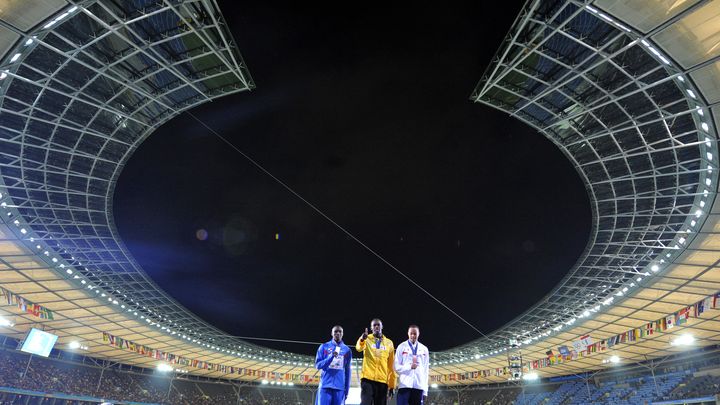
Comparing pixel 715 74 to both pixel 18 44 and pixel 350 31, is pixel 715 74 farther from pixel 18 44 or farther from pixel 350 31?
pixel 18 44

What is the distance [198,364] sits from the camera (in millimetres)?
54875

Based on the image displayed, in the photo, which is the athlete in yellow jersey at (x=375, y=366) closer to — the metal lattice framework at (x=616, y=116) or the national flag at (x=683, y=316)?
the metal lattice framework at (x=616, y=116)

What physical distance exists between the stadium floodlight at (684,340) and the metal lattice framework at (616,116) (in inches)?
545

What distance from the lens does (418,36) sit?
52.2 ft

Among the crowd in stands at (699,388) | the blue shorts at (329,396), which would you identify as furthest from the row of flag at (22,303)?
the crowd in stands at (699,388)

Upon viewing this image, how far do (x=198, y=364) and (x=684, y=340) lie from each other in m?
55.3

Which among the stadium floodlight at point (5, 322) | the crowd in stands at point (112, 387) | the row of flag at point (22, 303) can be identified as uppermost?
the row of flag at point (22, 303)

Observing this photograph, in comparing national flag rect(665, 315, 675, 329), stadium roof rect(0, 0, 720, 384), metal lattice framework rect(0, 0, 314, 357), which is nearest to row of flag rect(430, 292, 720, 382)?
national flag rect(665, 315, 675, 329)

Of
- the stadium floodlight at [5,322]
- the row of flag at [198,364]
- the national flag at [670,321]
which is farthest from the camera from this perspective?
the row of flag at [198,364]

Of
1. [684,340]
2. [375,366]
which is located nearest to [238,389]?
[684,340]

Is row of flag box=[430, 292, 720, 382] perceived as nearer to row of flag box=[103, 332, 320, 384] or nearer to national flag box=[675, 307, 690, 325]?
national flag box=[675, 307, 690, 325]

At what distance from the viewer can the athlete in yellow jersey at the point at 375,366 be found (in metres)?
7.23

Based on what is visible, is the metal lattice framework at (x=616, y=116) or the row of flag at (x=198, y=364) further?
the row of flag at (x=198, y=364)

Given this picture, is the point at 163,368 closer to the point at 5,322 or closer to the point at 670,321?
the point at 5,322
